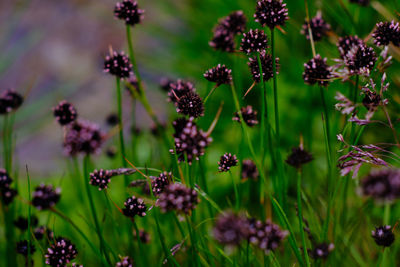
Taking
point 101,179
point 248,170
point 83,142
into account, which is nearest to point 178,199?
point 83,142

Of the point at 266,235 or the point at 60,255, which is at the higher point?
the point at 266,235

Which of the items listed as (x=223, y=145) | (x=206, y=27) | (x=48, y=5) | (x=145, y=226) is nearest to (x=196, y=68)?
(x=206, y=27)

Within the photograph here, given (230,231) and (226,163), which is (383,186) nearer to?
(230,231)

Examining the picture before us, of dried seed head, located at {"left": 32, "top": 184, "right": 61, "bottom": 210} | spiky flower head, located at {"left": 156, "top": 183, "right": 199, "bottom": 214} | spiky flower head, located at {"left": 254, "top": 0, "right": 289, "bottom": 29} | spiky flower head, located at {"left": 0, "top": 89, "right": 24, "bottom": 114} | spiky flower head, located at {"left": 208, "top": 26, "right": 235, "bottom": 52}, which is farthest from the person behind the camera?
spiky flower head, located at {"left": 0, "top": 89, "right": 24, "bottom": 114}

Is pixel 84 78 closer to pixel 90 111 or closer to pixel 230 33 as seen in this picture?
pixel 90 111

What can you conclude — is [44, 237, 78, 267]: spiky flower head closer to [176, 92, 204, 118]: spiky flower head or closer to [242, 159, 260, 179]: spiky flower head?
[176, 92, 204, 118]: spiky flower head

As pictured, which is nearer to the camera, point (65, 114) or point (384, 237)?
point (384, 237)

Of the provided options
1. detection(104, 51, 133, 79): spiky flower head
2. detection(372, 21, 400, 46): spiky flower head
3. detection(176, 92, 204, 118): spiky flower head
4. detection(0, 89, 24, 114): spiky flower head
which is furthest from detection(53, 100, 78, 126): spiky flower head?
detection(372, 21, 400, 46): spiky flower head
